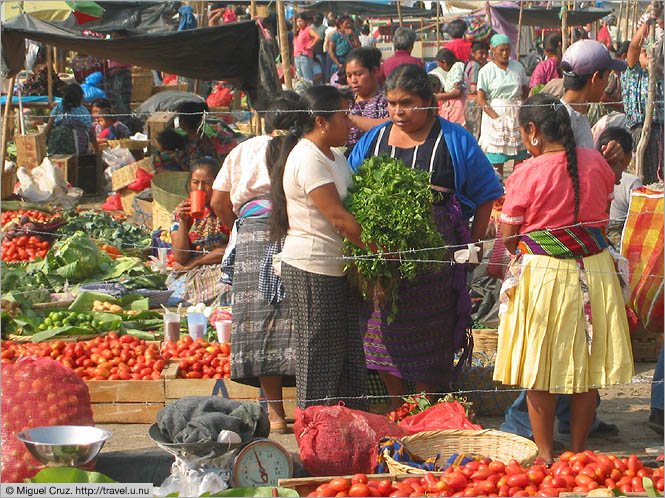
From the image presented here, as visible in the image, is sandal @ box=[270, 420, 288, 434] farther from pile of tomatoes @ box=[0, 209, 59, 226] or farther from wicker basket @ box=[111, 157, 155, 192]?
wicker basket @ box=[111, 157, 155, 192]

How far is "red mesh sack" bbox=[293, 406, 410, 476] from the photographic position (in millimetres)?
4125

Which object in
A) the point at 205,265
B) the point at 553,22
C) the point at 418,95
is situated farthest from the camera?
the point at 553,22

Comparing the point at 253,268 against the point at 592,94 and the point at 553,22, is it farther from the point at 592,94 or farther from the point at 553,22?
the point at 553,22

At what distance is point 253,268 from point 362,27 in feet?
61.0

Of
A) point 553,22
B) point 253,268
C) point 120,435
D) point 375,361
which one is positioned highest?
point 553,22

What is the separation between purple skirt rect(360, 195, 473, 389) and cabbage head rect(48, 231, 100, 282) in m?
3.62

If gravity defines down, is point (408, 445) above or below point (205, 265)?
below

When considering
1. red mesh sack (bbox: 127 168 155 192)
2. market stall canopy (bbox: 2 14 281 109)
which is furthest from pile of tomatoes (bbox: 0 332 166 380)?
red mesh sack (bbox: 127 168 155 192)

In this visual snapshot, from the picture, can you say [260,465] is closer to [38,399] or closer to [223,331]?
[38,399]

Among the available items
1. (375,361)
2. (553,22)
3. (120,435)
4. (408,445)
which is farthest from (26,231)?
(553,22)

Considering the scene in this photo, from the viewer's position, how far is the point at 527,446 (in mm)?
4105

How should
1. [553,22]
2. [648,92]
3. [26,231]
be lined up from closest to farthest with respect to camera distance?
1. [648,92]
2. [26,231]
3. [553,22]

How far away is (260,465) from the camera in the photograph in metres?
3.89

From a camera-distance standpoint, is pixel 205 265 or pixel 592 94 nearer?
pixel 592 94
